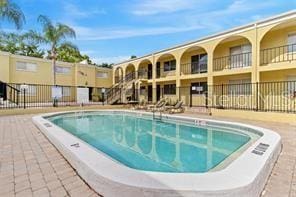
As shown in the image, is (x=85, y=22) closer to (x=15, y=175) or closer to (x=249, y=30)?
(x=249, y=30)

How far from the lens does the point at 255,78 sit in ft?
47.3

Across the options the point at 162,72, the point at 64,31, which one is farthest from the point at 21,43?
the point at 162,72

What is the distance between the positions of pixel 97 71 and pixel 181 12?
1571 cm

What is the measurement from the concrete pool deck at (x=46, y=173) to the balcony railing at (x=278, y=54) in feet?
33.0

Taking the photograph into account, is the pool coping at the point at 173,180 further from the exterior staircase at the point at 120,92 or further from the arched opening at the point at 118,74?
the arched opening at the point at 118,74

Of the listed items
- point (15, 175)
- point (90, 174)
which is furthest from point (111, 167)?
point (15, 175)

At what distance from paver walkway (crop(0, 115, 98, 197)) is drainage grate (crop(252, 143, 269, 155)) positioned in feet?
10.5

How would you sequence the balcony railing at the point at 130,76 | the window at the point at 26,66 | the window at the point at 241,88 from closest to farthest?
the window at the point at 241,88 → the window at the point at 26,66 → the balcony railing at the point at 130,76

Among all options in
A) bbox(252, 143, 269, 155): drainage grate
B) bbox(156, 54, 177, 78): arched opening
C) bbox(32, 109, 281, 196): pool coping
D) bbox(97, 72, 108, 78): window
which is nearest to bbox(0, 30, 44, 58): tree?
bbox(97, 72, 108, 78): window

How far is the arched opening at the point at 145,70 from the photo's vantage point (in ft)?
83.7

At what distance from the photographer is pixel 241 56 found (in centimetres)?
1688

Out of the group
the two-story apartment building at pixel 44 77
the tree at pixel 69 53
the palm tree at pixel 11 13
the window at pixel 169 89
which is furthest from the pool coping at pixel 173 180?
the tree at pixel 69 53

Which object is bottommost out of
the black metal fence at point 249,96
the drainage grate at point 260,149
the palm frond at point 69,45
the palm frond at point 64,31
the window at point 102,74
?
the drainage grate at point 260,149

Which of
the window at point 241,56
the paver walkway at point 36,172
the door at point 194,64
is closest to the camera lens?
the paver walkway at point 36,172
